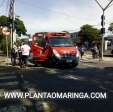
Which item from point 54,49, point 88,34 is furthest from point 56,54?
point 88,34

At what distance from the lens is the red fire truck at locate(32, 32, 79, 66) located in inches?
1071

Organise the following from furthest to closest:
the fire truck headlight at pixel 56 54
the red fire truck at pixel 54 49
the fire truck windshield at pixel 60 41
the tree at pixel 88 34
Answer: the tree at pixel 88 34, the fire truck windshield at pixel 60 41, the red fire truck at pixel 54 49, the fire truck headlight at pixel 56 54

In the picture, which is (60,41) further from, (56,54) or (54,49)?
(56,54)

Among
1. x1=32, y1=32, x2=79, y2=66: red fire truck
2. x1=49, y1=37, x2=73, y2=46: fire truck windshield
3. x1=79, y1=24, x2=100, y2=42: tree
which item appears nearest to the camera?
x1=32, y1=32, x2=79, y2=66: red fire truck

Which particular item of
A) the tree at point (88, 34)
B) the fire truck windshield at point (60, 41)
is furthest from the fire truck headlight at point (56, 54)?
the tree at point (88, 34)

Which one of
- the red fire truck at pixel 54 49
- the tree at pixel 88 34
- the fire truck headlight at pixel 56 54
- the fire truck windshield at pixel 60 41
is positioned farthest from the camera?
the tree at pixel 88 34

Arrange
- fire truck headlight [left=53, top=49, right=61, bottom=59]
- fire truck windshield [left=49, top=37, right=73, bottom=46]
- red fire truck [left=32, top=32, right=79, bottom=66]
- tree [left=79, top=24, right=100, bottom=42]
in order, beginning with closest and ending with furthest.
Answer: fire truck headlight [left=53, top=49, right=61, bottom=59], red fire truck [left=32, top=32, right=79, bottom=66], fire truck windshield [left=49, top=37, right=73, bottom=46], tree [left=79, top=24, right=100, bottom=42]

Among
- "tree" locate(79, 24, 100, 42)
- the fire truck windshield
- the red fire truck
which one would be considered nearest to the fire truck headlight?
the red fire truck

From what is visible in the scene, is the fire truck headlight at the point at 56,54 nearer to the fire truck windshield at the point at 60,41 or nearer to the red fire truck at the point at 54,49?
the red fire truck at the point at 54,49

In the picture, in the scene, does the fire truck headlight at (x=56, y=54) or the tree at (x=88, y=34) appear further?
the tree at (x=88, y=34)

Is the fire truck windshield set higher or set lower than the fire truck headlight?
higher

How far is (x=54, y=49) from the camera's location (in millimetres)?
27125

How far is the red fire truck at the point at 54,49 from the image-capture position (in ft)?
89.2

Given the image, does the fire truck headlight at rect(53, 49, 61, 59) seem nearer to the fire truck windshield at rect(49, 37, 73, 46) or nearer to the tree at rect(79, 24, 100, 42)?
the fire truck windshield at rect(49, 37, 73, 46)
